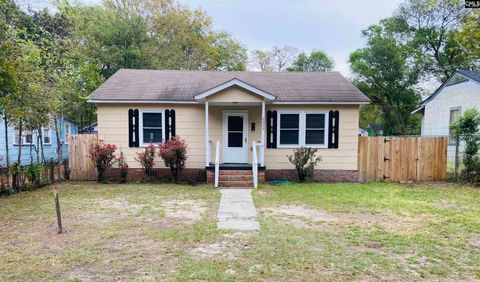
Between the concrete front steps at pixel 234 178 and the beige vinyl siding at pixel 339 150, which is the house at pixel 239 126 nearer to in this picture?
the beige vinyl siding at pixel 339 150

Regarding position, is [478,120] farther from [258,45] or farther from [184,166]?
[258,45]

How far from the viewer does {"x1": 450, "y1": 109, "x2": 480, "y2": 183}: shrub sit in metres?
10.4

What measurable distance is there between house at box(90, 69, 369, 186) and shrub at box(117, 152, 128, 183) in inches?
8.8

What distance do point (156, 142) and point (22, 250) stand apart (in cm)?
704

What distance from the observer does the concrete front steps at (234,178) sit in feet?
33.3

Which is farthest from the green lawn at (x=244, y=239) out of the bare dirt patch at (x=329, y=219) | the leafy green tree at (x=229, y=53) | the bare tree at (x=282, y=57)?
the bare tree at (x=282, y=57)

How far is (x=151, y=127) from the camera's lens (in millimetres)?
11281

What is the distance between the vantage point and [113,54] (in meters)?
19.9

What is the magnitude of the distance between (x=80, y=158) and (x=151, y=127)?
2.96 meters

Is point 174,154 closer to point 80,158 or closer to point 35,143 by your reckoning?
point 80,158

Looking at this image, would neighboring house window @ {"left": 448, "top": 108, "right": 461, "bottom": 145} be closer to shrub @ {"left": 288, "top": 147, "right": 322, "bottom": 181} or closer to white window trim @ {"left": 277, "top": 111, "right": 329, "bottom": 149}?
white window trim @ {"left": 277, "top": 111, "right": 329, "bottom": 149}

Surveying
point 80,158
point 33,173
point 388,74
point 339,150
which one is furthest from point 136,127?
point 388,74

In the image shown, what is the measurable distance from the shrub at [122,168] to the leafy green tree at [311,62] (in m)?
28.9

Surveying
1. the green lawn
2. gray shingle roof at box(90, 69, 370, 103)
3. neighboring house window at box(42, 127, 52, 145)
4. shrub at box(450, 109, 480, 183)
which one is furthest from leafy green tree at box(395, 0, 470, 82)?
neighboring house window at box(42, 127, 52, 145)
